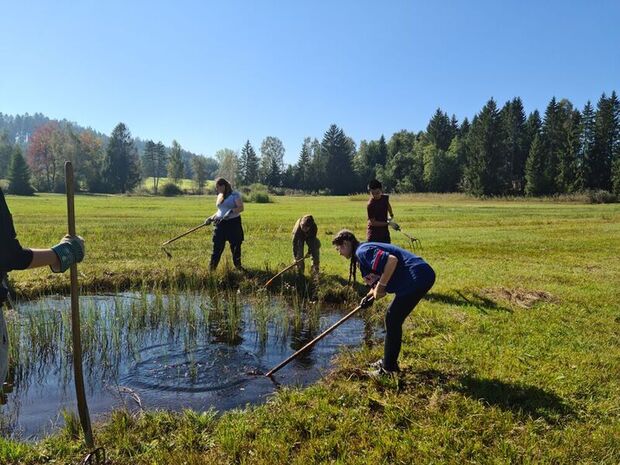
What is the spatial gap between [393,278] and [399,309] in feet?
1.26

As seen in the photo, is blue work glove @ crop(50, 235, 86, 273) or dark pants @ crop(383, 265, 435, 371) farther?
dark pants @ crop(383, 265, 435, 371)

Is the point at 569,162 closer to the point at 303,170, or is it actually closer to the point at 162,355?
the point at 303,170

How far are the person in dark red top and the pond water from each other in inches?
80.4

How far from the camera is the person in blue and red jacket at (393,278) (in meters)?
5.58

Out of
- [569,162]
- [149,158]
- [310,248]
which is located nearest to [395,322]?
[310,248]

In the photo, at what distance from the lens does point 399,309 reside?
18.9 ft

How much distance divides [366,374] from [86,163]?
96601 millimetres

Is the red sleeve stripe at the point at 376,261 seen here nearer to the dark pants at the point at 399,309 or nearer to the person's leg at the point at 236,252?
the dark pants at the point at 399,309

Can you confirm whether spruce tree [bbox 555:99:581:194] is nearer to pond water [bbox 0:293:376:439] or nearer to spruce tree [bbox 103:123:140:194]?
pond water [bbox 0:293:376:439]

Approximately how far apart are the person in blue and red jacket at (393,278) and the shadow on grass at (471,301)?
378cm

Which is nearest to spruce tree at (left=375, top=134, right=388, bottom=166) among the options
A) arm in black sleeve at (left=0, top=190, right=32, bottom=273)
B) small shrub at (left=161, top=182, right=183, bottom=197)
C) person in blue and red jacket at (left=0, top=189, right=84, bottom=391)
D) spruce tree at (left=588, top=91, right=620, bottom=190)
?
spruce tree at (left=588, top=91, right=620, bottom=190)

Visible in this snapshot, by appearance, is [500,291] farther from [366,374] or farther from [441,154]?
[441,154]

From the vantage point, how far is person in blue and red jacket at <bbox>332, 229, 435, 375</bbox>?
558 centimetres

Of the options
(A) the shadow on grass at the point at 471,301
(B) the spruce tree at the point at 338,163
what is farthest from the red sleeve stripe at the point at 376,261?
(B) the spruce tree at the point at 338,163
